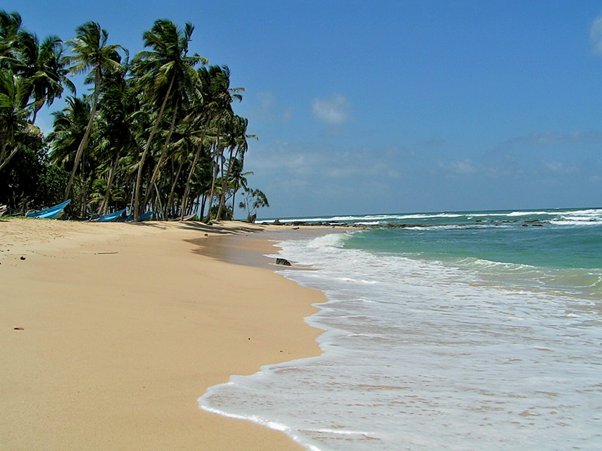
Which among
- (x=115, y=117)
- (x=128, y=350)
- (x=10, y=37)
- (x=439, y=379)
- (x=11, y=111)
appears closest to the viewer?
(x=439, y=379)

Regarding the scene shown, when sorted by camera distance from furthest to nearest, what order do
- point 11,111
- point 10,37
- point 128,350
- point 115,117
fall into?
point 115,117 < point 10,37 < point 11,111 < point 128,350

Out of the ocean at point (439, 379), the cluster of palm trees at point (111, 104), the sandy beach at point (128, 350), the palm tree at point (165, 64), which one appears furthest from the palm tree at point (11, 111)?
the ocean at point (439, 379)

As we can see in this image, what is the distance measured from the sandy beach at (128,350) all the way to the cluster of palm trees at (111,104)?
18546 mm

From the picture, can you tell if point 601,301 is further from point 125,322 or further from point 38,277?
point 38,277

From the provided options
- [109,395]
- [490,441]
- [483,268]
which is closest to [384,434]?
[490,441]

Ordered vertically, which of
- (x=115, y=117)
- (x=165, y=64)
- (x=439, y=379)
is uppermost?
(x=165, y=64)

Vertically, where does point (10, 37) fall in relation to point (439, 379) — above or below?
above

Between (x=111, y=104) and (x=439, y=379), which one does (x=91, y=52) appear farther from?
(x=439, y=379)

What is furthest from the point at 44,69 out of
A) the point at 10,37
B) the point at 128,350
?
the point at 128,350

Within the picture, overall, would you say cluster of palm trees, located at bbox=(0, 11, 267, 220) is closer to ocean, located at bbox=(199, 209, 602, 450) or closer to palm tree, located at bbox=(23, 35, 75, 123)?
palm tree, located at bbox=(23, 35, 75, 123)

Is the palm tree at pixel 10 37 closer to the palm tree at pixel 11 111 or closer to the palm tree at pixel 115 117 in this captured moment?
the palm tree at pixel 11 111

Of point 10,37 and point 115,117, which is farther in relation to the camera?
point 115,117

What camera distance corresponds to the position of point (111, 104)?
3553 cm

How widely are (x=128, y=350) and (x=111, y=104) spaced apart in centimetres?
3512
